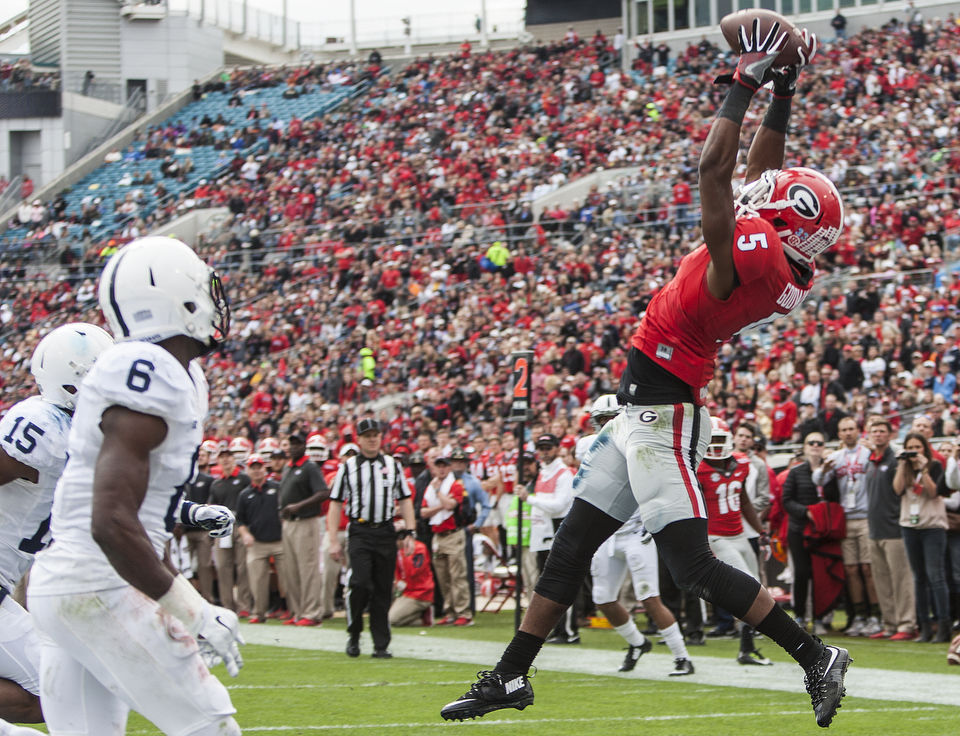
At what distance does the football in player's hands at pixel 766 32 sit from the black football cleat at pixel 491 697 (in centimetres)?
251

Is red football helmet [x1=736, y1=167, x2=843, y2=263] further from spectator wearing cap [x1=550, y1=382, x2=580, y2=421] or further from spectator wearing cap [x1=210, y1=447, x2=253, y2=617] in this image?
spectator wearing cap [x1=550, y1=382, x2=580, y2=421]

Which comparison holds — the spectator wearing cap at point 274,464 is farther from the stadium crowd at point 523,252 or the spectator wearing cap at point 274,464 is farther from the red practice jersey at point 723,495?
the red practice jersey at point 723,495

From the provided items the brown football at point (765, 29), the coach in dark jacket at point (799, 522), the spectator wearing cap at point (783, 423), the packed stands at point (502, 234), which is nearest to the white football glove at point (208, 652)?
the brown football at point (765, 29)

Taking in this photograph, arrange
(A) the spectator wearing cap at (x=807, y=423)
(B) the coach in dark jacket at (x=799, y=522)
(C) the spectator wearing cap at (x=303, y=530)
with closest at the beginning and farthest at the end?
1. (B) the coach in dark jacket at (x=799, y=522)
2. (C) the spectator wearing cap at (x=303, y=530)
3. (A) the spectator wearing cap at (x=807, y=423)

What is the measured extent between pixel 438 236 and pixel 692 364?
23284 millimetres

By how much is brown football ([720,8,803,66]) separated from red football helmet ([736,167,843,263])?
1.38 ft

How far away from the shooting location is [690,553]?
490 cm

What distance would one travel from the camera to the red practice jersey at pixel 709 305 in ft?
15.8

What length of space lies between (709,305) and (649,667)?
5.24 metres

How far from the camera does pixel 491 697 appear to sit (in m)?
5.06

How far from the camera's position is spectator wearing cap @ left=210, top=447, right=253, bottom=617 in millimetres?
14797

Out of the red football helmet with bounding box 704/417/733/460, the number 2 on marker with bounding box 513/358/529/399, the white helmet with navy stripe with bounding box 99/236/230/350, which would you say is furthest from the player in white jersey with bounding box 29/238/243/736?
the number 2 on marker with bounding box 513/358/529/399

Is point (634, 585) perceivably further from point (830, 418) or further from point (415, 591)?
point (830, 418)

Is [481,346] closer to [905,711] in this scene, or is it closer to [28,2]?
[905,711]
